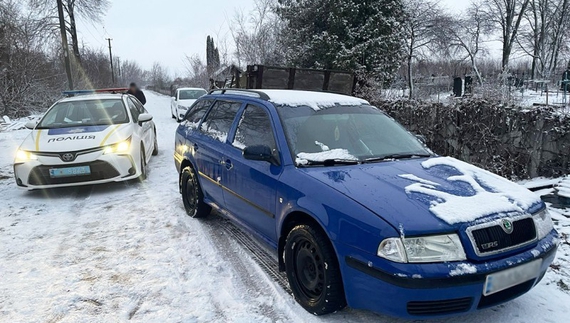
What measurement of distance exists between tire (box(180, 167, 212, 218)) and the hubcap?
2.25 metres

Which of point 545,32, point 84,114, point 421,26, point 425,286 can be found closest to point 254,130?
point 425,286

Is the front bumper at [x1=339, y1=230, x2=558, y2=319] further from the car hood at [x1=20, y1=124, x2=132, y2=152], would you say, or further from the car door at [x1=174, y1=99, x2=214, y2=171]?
the car hood at [x1=20, y1=124, x2=132, y2=152]

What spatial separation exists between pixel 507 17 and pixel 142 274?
3889 centimetres

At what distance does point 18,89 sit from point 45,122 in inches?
595

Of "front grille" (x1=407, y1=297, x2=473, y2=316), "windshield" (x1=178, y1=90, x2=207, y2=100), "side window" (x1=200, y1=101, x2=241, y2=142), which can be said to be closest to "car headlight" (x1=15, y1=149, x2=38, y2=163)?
"side window" (x1=200, y1=101, x2=241, y2=142)

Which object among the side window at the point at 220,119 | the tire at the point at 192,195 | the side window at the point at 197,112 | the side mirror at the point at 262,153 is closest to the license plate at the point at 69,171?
the tire at the point at 192,195

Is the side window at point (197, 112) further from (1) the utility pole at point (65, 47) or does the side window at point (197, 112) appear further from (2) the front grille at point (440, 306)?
(1) the utility pole at point (65, 47)

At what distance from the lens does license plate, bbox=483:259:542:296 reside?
7.37ft

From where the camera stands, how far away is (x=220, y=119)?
14.6 feet

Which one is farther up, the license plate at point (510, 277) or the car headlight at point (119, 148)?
the car headlight at point (119, 148)

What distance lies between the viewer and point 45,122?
653cm

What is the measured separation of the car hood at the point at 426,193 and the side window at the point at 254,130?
2.05 ft

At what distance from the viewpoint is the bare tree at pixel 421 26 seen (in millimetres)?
31266

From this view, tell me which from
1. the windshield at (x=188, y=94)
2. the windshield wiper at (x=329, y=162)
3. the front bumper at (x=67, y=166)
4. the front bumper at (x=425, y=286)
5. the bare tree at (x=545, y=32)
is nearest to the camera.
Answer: the front bumper at (x=425, y=286)
